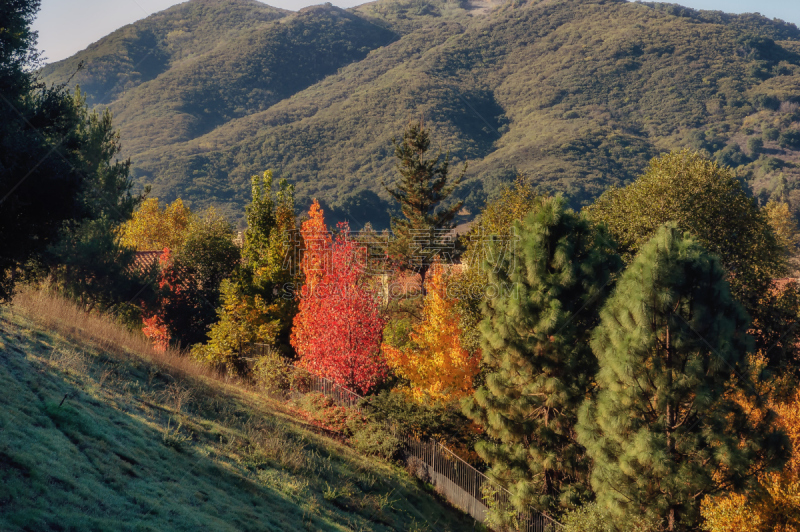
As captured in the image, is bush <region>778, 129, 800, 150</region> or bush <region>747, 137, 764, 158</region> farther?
bush <region>747, 137, 764, 158</region>

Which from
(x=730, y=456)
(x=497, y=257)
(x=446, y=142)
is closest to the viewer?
(x=730, y=456)

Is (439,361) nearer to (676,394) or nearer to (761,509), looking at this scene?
(676,394)

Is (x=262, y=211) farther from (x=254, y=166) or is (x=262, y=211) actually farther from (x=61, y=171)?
(x=254, y=166)

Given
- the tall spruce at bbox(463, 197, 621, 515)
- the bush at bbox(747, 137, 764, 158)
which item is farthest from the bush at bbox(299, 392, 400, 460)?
the bush at bbox(747, 137, 764, 158)

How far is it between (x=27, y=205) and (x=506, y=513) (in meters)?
17.0

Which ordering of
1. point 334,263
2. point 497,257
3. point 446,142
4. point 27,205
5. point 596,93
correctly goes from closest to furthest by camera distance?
point 27,205 → point 497,257 → point 334,263 → point 446,142 → point 596,93

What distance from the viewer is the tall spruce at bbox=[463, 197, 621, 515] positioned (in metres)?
19.4

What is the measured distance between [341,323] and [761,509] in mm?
16006

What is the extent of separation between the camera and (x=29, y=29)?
15.3 meters

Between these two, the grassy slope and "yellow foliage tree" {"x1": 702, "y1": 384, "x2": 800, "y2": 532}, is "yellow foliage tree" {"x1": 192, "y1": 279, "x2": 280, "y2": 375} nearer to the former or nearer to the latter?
the grassy slope

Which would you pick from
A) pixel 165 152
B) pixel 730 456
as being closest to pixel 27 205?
pixel 730 456

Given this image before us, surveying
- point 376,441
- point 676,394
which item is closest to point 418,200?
point 376,441

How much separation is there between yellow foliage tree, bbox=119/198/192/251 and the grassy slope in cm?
4164

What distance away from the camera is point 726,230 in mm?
27391
